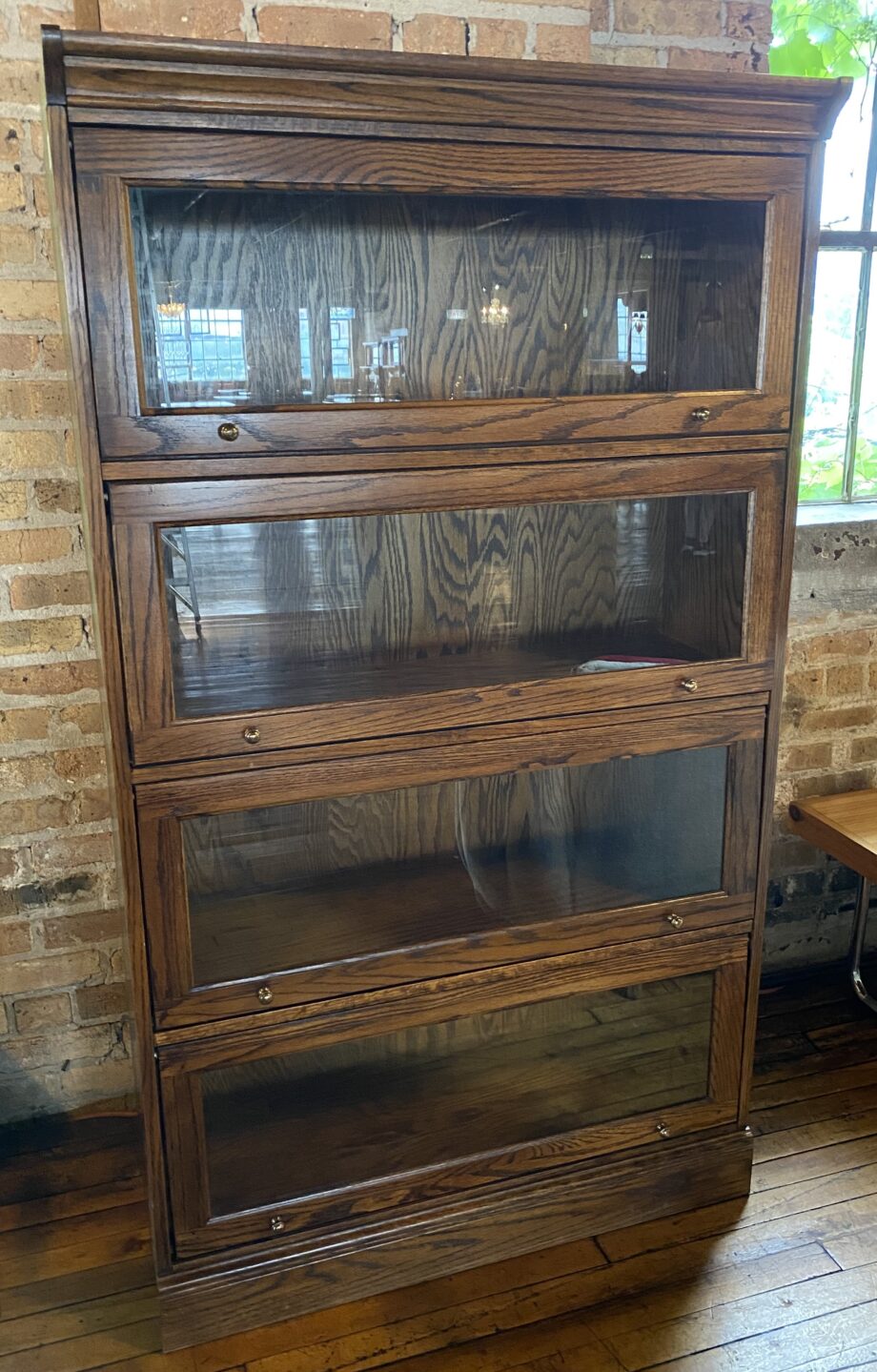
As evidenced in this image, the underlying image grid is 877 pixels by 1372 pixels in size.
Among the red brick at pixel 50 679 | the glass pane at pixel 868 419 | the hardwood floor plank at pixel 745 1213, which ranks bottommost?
the hardwood floor plank at pixel 745 1213

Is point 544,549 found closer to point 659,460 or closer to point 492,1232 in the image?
point 659,460

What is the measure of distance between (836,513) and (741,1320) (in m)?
1.55

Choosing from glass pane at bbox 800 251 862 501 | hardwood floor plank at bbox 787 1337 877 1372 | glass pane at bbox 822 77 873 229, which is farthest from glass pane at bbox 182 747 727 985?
glass pane at bbox 822 77 873 229

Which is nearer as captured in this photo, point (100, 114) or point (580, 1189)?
point (100, 114)

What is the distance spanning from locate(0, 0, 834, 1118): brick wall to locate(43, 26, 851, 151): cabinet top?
378 millimetres

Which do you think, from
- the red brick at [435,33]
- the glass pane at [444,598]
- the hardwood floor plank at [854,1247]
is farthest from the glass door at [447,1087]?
the red brick at [435,33]

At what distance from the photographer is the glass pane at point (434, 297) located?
138cm

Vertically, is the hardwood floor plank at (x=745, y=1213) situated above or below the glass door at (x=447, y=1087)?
below

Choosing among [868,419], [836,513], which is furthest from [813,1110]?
[868,419]

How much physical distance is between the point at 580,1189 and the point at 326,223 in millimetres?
1534

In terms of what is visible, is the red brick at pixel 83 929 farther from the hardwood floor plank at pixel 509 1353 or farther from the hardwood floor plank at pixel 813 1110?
the hardwood floor plank at pixel 813 1110

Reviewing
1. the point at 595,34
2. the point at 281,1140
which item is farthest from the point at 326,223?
the point at 281,1140

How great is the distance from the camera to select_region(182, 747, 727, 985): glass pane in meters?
1.56

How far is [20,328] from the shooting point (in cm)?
170
